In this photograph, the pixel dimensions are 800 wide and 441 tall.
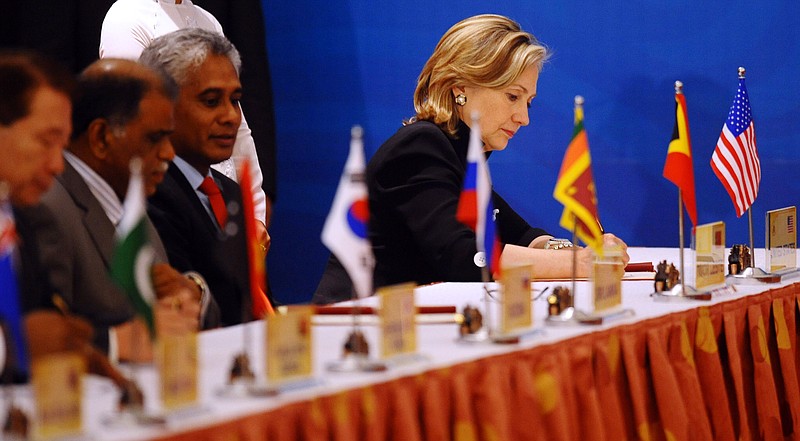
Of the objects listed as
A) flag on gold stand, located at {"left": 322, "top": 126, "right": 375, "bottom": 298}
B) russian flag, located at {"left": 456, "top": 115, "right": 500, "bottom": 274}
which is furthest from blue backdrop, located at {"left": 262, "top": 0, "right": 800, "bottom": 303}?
flag on gold stand, located at {"left": 322, "top": 126, "right": 375, "bottom": 298}

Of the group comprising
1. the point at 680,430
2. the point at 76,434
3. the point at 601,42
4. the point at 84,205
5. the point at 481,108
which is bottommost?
the point at 680,430

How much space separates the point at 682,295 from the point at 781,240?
1.76 ft

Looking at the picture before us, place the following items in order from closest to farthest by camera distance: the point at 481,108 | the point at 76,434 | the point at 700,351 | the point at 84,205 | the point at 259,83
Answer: the point at 76,434, the point at 84,205, the point at 700,351, the point at 481,108, the point at 259,83

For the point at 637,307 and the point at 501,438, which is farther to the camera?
the point at 637,307

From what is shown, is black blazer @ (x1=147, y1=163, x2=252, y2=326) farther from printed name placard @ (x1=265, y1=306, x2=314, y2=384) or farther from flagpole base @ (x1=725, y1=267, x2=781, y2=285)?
flagpole base @ (x1=725, y1=267, x2=781, y2=285)

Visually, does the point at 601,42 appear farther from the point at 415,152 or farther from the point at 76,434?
the point at 76,434

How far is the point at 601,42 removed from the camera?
15.9 feet

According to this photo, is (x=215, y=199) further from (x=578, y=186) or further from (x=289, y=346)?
(x=289, y=346)

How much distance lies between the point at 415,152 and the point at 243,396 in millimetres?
1692

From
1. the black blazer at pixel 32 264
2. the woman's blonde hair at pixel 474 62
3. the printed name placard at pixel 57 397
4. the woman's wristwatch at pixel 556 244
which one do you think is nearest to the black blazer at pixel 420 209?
the woman's blonde hair at pixel 474 62

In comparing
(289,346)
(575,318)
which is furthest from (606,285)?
(289,346)

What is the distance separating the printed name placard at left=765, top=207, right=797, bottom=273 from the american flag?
15cm

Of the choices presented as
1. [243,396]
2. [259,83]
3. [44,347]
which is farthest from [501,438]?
[259,83]

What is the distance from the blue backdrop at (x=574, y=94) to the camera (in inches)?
182
